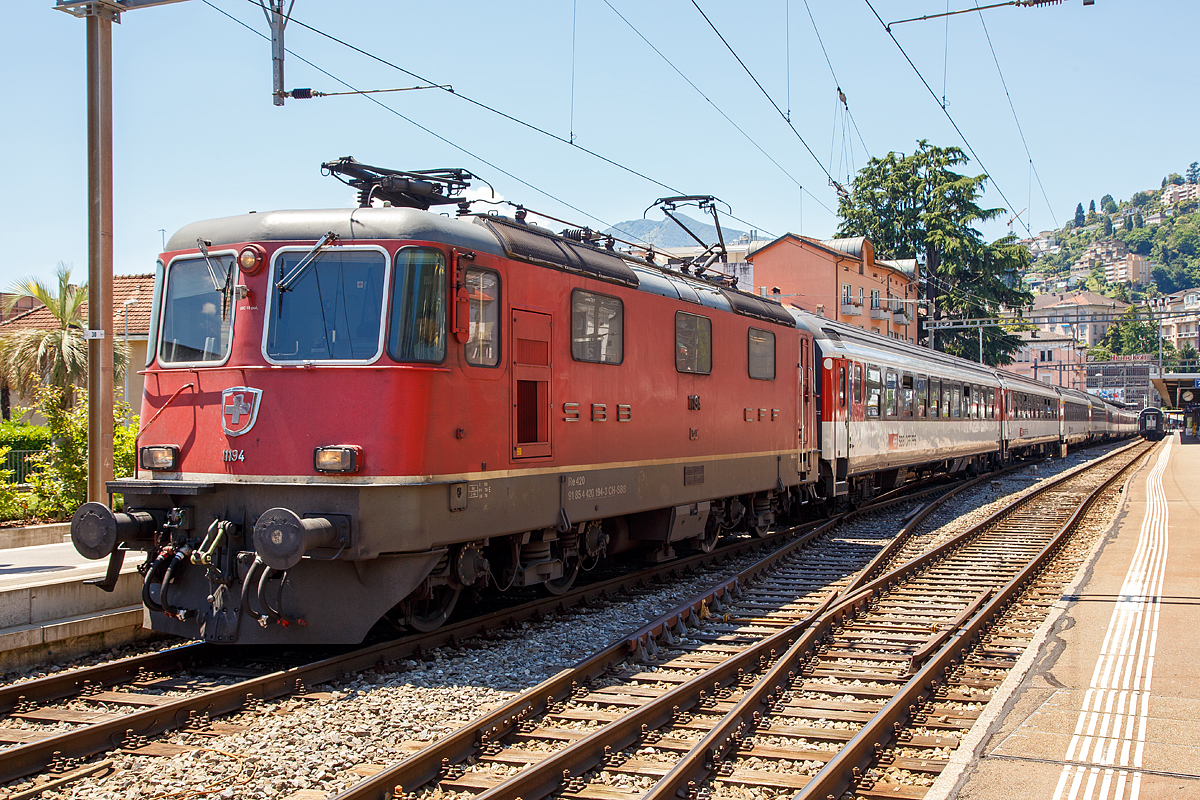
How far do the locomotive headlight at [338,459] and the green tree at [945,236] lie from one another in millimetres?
51168

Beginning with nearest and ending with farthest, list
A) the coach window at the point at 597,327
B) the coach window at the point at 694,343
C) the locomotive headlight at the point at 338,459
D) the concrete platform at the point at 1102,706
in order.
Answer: the concrete platform at the point at 1102,706, the locomotive headlight at the point at 338,459, the coach window at the point at 597,327, the coach window at the point at 694,343

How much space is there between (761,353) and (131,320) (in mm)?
22652

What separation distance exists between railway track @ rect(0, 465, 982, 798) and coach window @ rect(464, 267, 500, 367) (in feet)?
7.50

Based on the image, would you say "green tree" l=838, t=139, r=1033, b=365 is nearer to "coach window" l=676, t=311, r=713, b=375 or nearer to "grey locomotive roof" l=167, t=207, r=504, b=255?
"coach window" l=676, t=311, r=713, b=375

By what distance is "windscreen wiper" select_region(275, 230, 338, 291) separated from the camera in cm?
748

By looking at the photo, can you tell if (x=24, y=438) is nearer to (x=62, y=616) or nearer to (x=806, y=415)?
(x=62, y=616)

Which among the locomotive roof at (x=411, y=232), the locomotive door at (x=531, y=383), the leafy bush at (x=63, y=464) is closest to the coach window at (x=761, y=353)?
the locomotive roof at (x=411, y=232)

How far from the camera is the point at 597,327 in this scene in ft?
31.9

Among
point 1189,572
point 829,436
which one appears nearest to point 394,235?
point 1189,572

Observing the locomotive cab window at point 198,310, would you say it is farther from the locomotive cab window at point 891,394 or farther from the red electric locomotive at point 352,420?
the locomotive cab window at point 891,394

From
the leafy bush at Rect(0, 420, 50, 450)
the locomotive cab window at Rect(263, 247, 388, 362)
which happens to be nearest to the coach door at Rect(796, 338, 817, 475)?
the locomotive cab window at Rect(263, 247, 388, 362)

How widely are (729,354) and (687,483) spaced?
2.14 metres

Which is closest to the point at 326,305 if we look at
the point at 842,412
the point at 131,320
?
the point at 842,412

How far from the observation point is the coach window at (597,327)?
30.7ft
